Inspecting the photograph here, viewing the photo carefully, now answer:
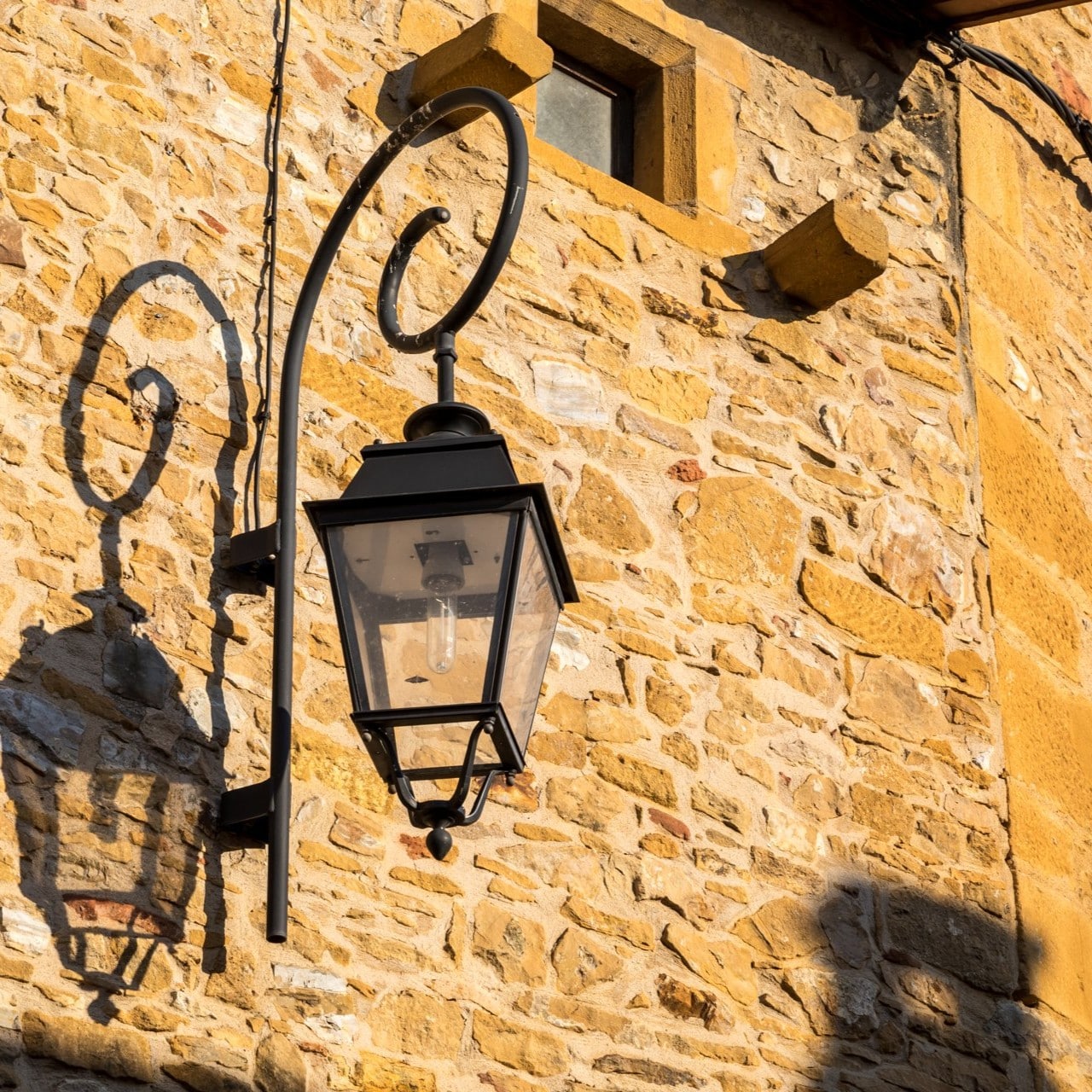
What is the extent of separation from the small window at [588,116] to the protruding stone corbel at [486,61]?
520mm

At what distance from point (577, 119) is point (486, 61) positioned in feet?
2.68

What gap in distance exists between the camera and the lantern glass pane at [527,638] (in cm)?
330

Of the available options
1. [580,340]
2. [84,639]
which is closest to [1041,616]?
[580,340]

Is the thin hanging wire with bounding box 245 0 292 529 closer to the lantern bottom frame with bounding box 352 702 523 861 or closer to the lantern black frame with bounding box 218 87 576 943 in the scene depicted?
the lantern black frame with bounding box 218 87 576 943

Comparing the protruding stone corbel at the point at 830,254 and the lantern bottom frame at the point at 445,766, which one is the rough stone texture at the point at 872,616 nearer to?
the protruding stone corbel at the point at 830,254

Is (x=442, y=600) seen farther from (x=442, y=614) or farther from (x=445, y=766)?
(x=445, y=766)

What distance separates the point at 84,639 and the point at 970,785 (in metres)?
2.37

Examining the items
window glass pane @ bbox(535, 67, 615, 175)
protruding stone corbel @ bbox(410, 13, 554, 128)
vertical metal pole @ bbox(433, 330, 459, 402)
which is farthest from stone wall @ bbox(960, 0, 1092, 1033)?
vertical metal pole @ bbox(433, 330, 459, 402)

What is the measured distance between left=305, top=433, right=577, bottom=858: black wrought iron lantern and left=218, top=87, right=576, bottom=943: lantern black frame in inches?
1.8

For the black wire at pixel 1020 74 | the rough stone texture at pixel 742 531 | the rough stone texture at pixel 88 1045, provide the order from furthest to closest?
the black wire at pixel 1020 74 < the rough stone texture at pixel 742 531 < the rough stone texture at pixel 88 1045

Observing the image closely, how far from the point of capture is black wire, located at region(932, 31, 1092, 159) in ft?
20.5

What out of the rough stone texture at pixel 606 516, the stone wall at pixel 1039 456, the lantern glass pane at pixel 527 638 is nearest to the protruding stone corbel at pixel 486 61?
the rough stone texture at pixel 606 516

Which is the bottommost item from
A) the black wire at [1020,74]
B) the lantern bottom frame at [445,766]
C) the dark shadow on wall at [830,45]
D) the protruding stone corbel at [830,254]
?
the lantern bottom frame at [445,766]

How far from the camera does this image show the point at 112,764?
3.83 m
